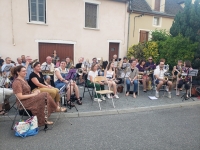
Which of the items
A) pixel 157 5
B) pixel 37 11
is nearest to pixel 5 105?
pixel 37 11

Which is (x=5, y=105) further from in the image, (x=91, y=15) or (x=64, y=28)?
(x=91, y=15)

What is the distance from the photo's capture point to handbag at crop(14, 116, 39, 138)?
11.8 feet

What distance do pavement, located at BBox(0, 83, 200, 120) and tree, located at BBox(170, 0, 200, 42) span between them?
13.9 ft

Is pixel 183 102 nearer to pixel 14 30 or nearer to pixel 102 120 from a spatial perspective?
pixel 102 120

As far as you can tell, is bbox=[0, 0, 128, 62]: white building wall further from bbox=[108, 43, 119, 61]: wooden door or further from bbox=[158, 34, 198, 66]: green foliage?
bbox=[158, 34, 198, 66]: green foliage

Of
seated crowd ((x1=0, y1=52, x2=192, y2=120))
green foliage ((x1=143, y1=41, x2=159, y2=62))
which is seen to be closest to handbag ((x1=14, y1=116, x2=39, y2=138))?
seated crowd ((x1=0, y1=52, x2=192, y2=120))

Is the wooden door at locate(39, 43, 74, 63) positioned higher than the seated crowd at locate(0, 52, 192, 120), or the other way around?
the wooden door at locate(39, 43, 74, 63)

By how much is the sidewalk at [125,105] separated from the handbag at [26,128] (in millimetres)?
1001

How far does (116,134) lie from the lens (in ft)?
12.5

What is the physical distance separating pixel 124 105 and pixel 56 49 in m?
7.53

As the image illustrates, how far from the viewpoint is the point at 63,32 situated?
1164 cm

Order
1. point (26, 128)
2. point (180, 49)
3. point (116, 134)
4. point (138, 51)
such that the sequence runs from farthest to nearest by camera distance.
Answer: point (138, 51)
point (180, 49)
point (116, 134)
point (26, 128)

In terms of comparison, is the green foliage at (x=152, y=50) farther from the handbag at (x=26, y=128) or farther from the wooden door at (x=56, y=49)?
the handbag at (x=26, y=128)

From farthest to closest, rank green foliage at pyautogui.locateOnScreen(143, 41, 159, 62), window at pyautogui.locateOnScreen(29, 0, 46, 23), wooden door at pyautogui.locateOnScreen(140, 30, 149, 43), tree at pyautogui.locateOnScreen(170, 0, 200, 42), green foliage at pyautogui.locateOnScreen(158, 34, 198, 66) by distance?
wooden door at pyautogui.locateOnScreen(140, 30, 149, 43)
green foliage at pyautogui.locateOnScreen(143, 41, 159, 62)
window at pyautogui.locateOnScreen(29, 0, 46, 23)
tree at pyautogui.locateOnScreen(170, 0, 200, 42)
green foliage at pyautogui.locateOnScreen(158, 34, 198, 66)
